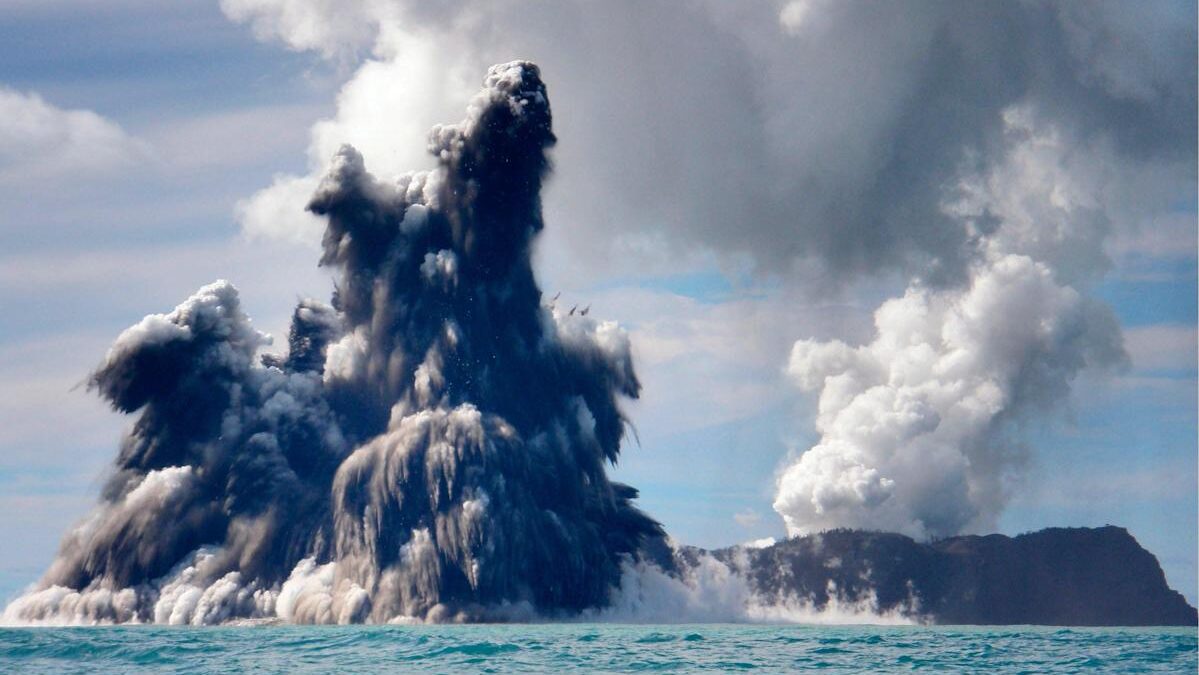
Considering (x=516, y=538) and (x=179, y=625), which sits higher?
(x=516, y=538)

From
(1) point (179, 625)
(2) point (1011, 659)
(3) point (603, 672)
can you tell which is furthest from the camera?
(1) point (179, 625)

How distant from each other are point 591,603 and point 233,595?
46.6 meters

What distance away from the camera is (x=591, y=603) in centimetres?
19462

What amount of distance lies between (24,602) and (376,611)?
4968 cm

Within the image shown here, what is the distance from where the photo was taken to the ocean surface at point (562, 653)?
92.6 metres

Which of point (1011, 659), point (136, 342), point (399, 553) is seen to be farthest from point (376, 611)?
point (1011, 659)

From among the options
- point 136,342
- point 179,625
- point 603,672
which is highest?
point 136,342

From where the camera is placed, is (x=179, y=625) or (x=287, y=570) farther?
(x=287, y=570)

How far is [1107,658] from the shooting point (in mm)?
106688

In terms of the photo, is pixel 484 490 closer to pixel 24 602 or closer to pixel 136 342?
pixel 136 342

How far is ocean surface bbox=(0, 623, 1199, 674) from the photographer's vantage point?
92625mm

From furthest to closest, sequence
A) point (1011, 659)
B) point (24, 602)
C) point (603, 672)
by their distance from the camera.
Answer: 1. point (24, 602)
2. point (1011, 659)
3. point (603, 672)

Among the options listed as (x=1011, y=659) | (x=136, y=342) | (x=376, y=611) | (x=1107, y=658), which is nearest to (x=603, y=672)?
(x=1011, y=659)

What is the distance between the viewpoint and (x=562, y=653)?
340 ft
